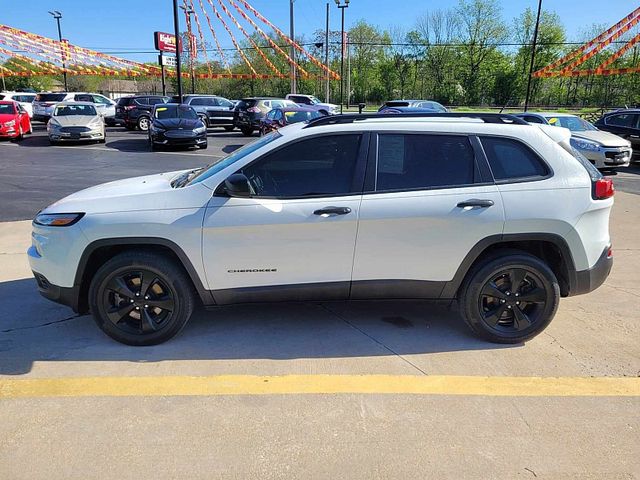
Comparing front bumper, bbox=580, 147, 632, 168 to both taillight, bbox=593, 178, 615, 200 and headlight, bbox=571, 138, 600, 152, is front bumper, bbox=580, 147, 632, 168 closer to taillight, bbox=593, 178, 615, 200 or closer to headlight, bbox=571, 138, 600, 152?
headlight, bbox=571, 138, 600, 152

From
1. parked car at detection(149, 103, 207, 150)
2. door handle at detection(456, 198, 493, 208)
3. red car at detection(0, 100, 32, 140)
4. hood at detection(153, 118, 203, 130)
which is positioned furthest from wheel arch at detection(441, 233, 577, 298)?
red car at detection(0, 100, 32, 140)

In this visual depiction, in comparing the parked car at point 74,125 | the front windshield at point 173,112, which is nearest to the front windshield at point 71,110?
the parked car at point 74,125

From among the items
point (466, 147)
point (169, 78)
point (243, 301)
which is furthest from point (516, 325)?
point (169, 78)

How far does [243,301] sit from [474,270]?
5.81 ft

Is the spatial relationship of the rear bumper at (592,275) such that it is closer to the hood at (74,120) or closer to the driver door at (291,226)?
the driver door at (291,226)

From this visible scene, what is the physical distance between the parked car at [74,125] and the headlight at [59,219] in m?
16.6

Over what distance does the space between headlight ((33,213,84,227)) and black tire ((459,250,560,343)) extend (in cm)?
293

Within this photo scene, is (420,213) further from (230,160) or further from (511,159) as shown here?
(230,160)

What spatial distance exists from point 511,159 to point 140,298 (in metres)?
2.97

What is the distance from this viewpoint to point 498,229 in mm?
3570

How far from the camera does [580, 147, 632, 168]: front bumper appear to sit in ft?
41.8

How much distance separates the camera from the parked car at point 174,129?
16.8 metres

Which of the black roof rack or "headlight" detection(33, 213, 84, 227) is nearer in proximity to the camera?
"headlight" detection(33, 213, 84, 227)

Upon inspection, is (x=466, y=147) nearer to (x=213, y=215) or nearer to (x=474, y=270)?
(x=474, y=270)
